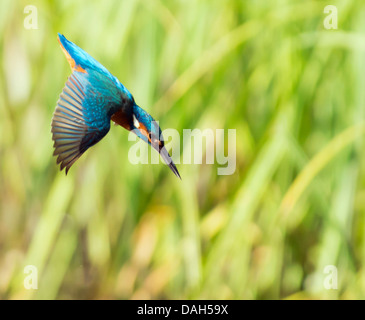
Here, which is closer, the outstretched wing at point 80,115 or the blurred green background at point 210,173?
the outstretched wing at point 80,115

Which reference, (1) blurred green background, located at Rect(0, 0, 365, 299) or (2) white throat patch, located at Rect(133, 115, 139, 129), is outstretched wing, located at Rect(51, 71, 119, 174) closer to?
(2) white throat patch, located at Rect(133, 115, 139, 129)

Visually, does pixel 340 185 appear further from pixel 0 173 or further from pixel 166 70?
pixel 0 173

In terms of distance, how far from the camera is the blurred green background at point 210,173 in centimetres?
50

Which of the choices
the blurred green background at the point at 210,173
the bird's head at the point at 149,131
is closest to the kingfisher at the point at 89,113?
the bird's head at the point at 149,131

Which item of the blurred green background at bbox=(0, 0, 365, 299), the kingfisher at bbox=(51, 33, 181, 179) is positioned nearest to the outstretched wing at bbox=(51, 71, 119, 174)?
the kingfisher at bbox=(51, 33, 181, 179)

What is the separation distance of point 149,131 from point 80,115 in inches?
0.7

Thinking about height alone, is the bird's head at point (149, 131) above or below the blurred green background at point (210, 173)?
below

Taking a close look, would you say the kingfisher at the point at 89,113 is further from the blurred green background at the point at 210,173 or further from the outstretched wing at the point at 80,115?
the blurred green background at the point at 210,173

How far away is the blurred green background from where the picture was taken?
504mm

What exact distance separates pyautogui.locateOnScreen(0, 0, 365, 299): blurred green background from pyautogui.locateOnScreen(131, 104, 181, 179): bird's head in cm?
30
